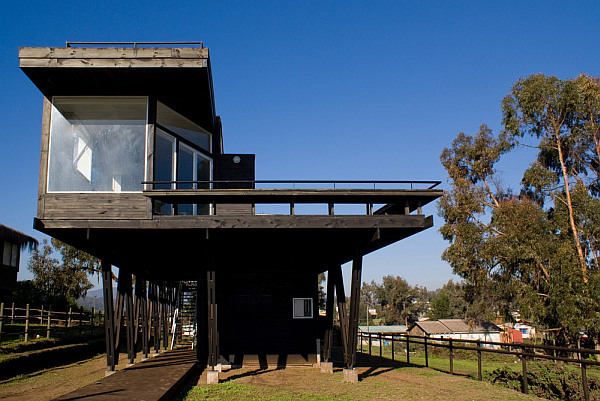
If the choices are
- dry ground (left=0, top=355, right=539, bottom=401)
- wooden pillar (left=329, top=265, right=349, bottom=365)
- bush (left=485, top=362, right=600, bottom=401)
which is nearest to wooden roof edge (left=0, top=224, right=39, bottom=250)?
dry ground (left=0, top=355, right=539, bottom=401)

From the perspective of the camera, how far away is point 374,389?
11.1 metres

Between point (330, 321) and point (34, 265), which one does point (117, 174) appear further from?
point (34, 265)

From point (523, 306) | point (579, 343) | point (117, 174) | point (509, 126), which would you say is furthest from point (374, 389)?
point (509, 126)

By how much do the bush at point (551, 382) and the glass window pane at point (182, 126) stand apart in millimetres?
10351

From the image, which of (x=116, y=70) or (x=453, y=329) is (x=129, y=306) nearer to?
(x=116, y=70)

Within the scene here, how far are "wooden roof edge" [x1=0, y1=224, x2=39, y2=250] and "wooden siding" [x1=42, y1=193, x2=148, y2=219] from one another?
21663mm

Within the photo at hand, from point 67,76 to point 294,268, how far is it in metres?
8.44

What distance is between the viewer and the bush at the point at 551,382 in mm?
13656

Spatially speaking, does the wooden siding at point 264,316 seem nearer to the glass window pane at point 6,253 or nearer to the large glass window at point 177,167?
the large glass window at point 177,167

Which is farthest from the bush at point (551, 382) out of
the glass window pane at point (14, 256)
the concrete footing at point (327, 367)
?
the glass window pane at point (14, 256)

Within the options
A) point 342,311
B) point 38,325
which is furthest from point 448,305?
point 342,311

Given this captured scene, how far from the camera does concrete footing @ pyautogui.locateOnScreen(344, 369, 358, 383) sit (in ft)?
39.6

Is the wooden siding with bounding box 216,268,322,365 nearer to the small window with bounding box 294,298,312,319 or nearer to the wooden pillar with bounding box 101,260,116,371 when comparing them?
the small window with bounding box 294,298,312,319

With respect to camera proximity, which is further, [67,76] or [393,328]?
A: [393,328]
